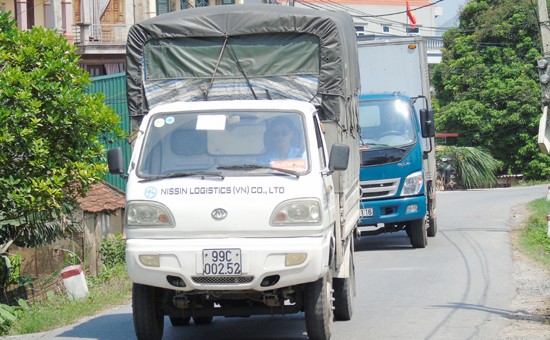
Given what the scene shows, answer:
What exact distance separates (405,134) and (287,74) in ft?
25.2

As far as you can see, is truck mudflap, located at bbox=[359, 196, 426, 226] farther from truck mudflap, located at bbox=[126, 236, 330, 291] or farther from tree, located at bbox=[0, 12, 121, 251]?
truck mudflap, located at bbox=[126, 236, 330, 291]

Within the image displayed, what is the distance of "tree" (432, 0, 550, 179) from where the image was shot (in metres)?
42.7

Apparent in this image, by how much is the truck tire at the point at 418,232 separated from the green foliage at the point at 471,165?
933 inches

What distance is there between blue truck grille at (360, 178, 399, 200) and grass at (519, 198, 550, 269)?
2.58m

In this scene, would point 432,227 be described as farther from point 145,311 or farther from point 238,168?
point 145,311

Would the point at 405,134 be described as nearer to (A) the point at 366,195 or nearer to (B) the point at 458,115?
(A) the point at 366,195

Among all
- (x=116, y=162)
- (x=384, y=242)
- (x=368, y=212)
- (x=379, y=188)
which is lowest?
(x=384, y=242)

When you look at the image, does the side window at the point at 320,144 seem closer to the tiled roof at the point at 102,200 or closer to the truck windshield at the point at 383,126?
the truck windshield at the point at 383,126

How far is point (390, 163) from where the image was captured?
1738cm

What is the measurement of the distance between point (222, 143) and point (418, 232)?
955 centimetres

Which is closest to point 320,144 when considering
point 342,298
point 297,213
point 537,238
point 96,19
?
point 297,213

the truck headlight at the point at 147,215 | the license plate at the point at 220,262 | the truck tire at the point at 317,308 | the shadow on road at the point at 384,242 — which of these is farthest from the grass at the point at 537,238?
the truck headlight at the point at 147,215

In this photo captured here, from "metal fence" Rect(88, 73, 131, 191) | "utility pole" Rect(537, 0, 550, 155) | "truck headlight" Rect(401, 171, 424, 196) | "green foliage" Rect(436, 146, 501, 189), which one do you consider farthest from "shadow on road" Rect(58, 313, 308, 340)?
"green foliage" Rect(436, 146, 501, 189)

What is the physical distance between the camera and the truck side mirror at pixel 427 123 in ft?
59.0
